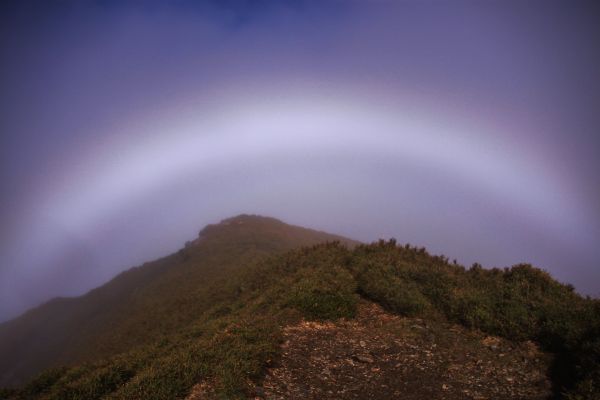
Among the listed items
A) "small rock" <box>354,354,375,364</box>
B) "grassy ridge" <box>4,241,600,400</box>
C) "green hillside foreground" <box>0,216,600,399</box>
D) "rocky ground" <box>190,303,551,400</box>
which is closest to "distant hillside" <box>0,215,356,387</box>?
"green hillside foreground" <box>0,216,600,399</box>

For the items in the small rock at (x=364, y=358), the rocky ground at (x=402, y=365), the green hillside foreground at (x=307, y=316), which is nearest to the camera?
the rocky ground at (x=402, y=365)

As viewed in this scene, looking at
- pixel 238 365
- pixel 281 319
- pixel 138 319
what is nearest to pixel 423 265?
pixel 281 319

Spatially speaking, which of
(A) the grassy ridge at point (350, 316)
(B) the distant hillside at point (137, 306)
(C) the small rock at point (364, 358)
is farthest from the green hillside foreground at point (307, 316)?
(C) the small rock at point (364, 358)

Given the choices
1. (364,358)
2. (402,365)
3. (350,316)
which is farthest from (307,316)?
(402,365)

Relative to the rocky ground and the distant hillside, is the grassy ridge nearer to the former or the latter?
the rocky ground

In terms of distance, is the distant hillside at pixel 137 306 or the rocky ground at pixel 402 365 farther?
the distant hillside at pixel 137 306

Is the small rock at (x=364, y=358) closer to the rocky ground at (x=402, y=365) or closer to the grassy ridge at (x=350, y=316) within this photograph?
the rocky ground at (x=402, y=365)

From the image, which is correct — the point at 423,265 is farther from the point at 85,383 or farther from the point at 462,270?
the point at 85,383
